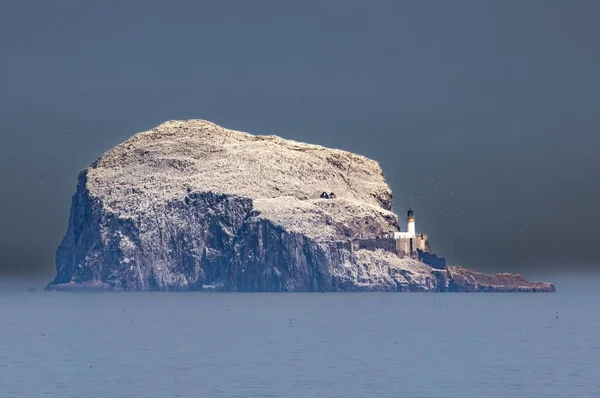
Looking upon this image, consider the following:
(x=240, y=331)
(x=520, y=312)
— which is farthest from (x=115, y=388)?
(x=520, y=312)

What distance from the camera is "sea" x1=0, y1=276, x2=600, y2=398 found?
68375 mm

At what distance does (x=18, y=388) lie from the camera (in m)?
68.1

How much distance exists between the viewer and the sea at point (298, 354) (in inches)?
2692

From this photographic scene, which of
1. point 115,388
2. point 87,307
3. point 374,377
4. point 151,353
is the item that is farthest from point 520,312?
point 115,388

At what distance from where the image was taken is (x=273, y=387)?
68125mm

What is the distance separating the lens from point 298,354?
8956 cm

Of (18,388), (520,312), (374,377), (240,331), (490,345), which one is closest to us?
(18,388)

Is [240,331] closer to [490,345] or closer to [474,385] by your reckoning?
[490,345]

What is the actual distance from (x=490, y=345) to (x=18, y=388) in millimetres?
43246

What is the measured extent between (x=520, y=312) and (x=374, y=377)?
9425 centimetres

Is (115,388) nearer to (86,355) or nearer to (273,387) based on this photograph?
(273,387)

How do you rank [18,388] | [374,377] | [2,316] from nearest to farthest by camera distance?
1. [18,388]
2. [374,377]
3. [2,316]

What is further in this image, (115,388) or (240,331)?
(240,331)

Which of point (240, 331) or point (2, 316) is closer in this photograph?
point (240, 331)
